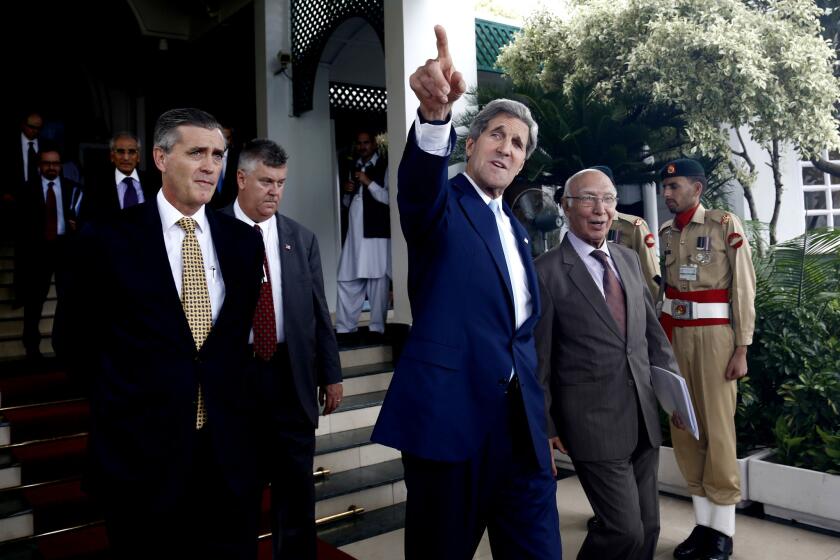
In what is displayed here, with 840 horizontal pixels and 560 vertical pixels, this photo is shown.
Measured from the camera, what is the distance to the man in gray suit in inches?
98.2

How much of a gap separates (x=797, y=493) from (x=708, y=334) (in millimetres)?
1024

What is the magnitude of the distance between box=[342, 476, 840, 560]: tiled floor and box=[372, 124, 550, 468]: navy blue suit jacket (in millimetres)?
1798

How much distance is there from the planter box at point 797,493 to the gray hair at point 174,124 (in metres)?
3.47

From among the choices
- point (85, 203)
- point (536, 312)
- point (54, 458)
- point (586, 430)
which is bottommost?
point (54, 458)

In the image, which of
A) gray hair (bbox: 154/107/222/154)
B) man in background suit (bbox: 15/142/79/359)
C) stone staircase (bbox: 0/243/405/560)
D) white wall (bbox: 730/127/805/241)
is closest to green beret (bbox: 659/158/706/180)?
stone staircase (bbox: 0/243/405/560)

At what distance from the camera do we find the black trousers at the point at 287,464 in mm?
3004

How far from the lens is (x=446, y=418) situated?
1981 millimetres

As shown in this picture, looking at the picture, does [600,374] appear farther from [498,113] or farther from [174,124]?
A: [174,124]

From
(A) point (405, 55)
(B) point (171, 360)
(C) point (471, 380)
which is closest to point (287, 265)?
(B) point (171, 360)

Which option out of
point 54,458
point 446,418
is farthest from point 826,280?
point 54,458

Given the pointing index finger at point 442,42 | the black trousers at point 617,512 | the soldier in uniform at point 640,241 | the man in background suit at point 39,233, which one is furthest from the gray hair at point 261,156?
the man in background suit at point 39,233

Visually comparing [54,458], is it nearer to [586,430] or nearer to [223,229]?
[223,229]

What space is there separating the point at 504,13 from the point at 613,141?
5156mm

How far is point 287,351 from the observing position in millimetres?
3148
